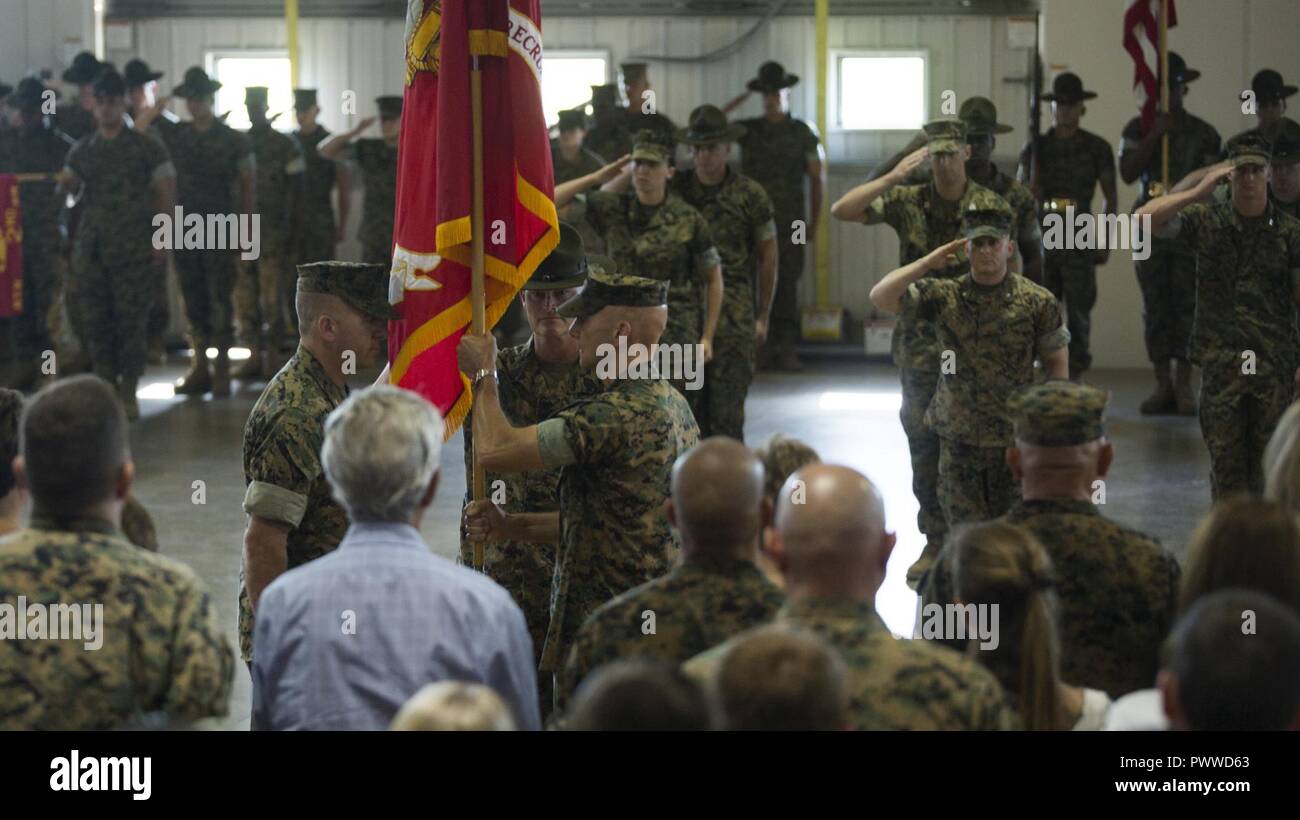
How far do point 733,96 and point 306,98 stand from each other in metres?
3.90

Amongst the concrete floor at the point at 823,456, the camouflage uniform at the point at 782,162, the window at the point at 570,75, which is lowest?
the concrete floor at the point at 823,456

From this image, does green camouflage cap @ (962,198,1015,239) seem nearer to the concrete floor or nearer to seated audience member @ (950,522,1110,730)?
the concrete floor

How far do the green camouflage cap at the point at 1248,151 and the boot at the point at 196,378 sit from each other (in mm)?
8502

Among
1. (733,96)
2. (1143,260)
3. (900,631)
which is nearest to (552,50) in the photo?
(733,96)

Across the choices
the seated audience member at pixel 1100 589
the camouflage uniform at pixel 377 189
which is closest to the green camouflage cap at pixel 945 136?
the seated audience member at pixel 1100 589

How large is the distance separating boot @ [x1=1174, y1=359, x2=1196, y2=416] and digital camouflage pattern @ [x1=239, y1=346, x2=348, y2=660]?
883cm

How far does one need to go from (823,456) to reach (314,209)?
5.86 m

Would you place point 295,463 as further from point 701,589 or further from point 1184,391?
point 1184,391

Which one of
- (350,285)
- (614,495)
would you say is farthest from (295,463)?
(614,495)

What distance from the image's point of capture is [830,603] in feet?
9.22

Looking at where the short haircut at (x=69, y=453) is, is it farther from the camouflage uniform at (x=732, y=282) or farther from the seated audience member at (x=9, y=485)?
the camouflage uniform at (x=732, y=282)

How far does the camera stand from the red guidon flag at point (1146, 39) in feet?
35.5

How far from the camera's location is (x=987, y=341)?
255 inches
